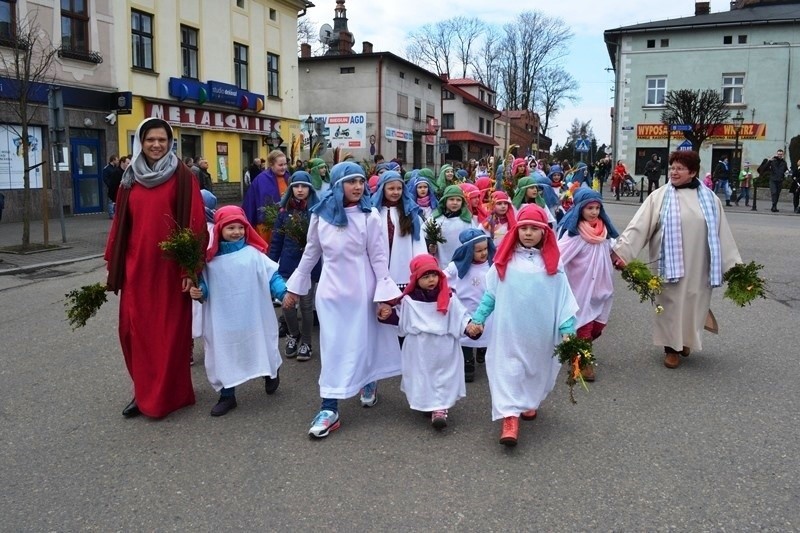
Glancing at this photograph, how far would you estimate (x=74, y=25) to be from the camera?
1945 centimetres

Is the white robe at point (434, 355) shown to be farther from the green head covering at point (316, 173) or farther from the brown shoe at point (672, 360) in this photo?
the green head covering at point (316, 173)

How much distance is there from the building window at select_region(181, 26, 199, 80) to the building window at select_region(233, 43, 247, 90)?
7.59 ft

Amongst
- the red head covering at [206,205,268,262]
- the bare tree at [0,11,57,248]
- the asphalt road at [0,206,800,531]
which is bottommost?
the asphalt road at [0,206,800,531]

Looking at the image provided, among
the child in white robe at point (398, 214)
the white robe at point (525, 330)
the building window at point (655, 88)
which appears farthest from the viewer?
the building window at point (655, 88)

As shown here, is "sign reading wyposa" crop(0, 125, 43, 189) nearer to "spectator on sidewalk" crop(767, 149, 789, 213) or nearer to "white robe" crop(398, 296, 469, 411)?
"white robe" crop(398, 296, 469, 411)

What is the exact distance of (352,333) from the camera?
4578 mm

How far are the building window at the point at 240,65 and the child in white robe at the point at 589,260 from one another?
23632 millimetres

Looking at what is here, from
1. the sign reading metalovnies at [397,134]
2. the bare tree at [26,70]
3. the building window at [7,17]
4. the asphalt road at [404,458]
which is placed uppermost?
the building window at [7,17]

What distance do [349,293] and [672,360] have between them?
3.07 meters

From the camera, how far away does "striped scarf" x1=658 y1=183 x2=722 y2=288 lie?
19.1 feet

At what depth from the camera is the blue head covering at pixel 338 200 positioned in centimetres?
454

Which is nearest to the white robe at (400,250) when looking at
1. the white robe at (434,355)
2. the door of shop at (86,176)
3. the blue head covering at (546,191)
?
the white robe at (434,355)

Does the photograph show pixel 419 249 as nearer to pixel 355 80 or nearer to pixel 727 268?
pixel 727 268

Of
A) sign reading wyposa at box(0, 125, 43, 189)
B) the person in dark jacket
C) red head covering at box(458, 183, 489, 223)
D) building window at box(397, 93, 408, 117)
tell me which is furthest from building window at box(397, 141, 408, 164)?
the person in dark jacket
